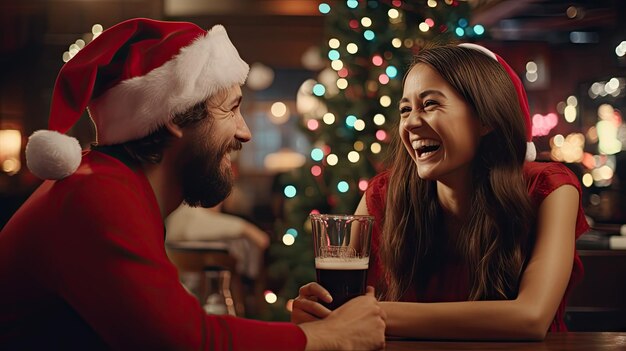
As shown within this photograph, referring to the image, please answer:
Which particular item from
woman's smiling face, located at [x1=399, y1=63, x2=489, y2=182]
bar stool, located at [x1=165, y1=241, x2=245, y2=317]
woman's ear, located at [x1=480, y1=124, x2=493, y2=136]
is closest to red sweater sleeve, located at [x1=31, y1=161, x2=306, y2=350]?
woman's smiling face, located at [x1=399, y1=63, x2=489, y2=182]

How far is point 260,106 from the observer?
9961mm

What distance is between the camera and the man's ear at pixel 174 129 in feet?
4.86

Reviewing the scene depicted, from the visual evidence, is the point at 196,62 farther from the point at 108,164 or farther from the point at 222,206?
the point at 222,206

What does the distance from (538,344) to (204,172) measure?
0.80m

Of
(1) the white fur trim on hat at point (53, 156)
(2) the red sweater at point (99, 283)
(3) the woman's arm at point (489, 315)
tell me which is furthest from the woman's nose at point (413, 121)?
(1) the white fur trim on hat at point (53, 156)

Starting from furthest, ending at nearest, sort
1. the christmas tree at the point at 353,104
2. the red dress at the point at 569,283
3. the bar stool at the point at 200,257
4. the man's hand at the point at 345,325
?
the bar stool at the point at 200,257
the christmas tree at the point at 353,104
the red dress at the point at 569,283
the man's hand at the point at 345,325

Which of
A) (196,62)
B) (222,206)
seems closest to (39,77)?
(222,206)

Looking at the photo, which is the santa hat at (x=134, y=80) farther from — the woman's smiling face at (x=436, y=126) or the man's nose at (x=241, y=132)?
the woman's smiling face at (x=436, y=126)

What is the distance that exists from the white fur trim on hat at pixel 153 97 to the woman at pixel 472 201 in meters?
0.64

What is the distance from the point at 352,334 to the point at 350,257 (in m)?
0.15

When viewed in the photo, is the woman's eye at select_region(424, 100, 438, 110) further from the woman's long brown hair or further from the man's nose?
the man's nose

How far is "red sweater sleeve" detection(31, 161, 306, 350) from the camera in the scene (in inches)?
46.7

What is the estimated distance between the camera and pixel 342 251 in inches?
54.3

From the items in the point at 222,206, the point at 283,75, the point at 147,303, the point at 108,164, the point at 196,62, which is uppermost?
the point at 196,62
